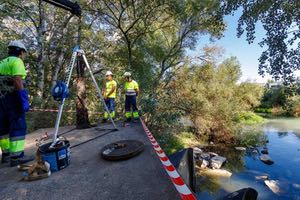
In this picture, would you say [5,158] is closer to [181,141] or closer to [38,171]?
[38,171]

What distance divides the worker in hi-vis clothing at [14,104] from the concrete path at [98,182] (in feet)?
1.37

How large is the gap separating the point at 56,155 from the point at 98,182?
853 millimetres

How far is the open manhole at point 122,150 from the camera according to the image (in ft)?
11.8

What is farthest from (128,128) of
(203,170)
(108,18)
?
(108,18)

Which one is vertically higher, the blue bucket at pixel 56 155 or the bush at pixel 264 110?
the blue bucket at pixel 56 155

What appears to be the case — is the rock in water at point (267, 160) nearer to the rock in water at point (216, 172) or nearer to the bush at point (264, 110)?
the rock in water at point (216, 172)

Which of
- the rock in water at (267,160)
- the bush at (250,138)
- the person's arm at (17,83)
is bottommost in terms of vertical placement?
the rock in water at (267,160)

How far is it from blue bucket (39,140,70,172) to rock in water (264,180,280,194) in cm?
881

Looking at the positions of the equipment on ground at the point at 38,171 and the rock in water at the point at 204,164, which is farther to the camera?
the rock in water at the point at 204,164

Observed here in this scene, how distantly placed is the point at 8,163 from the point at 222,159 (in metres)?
10.8

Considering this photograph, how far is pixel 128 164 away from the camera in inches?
135

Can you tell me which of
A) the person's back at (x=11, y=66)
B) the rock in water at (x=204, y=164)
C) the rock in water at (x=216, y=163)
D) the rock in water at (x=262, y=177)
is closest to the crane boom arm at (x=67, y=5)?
the person's back at (x=11, y=66)

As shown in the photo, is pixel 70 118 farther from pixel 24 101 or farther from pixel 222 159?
pixel 222 159

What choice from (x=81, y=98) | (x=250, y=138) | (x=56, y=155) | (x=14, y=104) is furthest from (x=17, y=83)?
(x=250, y=138)
